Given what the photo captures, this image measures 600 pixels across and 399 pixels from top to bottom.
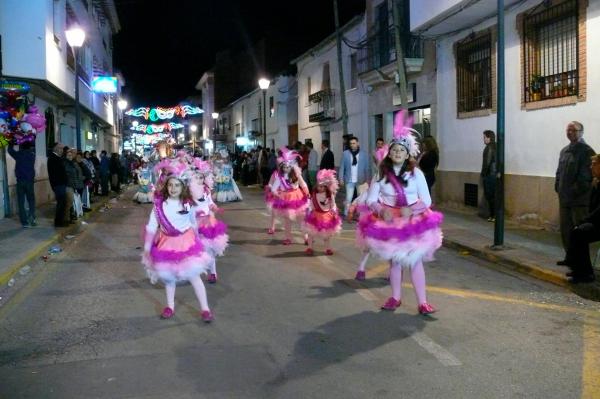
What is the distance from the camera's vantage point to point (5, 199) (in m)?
15.2

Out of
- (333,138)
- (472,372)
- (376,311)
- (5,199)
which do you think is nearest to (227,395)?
(472,372)

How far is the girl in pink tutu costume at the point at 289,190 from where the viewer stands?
35.7ft

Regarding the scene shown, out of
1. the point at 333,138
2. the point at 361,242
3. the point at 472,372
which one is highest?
the point at 333,138

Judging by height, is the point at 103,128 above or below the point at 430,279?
above

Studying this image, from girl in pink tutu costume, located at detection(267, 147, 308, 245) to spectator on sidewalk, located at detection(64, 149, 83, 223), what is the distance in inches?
201

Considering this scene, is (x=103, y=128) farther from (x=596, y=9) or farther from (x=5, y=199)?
(x=596, y=9)

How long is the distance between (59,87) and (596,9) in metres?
13.4

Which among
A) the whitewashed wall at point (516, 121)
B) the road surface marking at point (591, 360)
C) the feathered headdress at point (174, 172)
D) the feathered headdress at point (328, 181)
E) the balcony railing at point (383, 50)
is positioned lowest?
the road surface marking at point (591, 360)

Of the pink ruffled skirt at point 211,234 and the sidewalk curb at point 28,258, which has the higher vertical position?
the pink ruffled skirt at point 211,234

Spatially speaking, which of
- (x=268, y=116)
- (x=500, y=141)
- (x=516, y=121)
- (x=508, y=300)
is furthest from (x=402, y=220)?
(x=268, y=116)

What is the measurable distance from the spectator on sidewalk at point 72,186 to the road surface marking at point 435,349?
9.94 meters

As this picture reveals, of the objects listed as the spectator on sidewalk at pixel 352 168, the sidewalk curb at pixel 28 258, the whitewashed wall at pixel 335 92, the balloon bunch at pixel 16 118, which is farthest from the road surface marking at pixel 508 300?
the whitewashed wall at pixel 335 92

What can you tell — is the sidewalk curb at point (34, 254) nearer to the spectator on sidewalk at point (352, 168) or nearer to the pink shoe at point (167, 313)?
the pink shoe at point (167, 313)

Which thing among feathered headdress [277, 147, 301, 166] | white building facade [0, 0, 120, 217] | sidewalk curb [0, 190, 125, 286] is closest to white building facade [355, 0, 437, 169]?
feathered headdress [277, 147, 301, 166]
